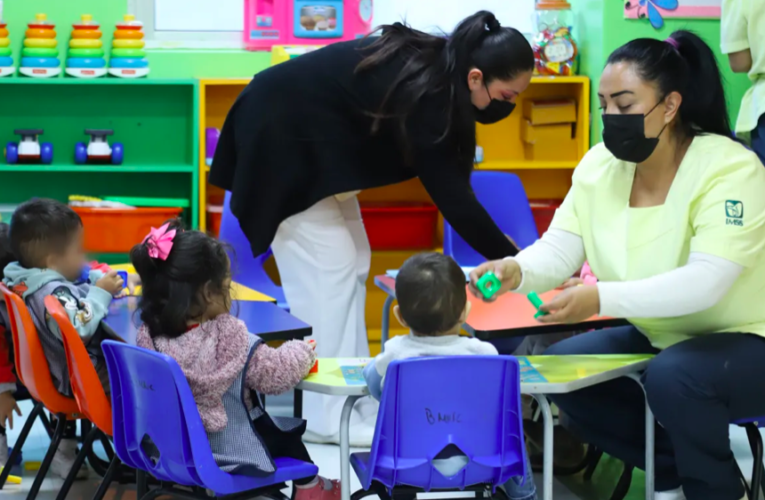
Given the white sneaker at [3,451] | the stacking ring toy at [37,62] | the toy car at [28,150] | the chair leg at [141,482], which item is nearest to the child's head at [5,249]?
the white sneaker at [3,451]

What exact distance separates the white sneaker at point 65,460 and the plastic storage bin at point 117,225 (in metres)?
1.49

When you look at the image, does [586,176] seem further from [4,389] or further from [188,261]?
[4,389]

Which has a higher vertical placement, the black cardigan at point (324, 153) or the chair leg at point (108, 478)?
the black cardigan at point (324, 153)

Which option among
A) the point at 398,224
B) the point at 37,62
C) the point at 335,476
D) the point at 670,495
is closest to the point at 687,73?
the point at 670,495

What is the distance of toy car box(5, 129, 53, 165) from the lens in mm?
4641

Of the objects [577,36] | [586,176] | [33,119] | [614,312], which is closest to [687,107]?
[586,176]

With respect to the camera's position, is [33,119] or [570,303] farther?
[33,119]

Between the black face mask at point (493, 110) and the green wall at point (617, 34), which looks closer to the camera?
the black face mask at point (493, 110)

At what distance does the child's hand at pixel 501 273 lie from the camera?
2.53 m

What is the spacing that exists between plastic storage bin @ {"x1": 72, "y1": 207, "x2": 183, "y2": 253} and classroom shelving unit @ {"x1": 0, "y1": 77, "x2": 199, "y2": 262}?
29cm

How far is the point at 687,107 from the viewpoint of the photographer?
2484 millimetres

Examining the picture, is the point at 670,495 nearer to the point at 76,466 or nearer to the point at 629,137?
the point at 629,137

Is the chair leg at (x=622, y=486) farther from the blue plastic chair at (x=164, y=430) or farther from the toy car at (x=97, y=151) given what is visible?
the toy car at (x=97, y=151)

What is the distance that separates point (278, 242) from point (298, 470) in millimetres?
1233
